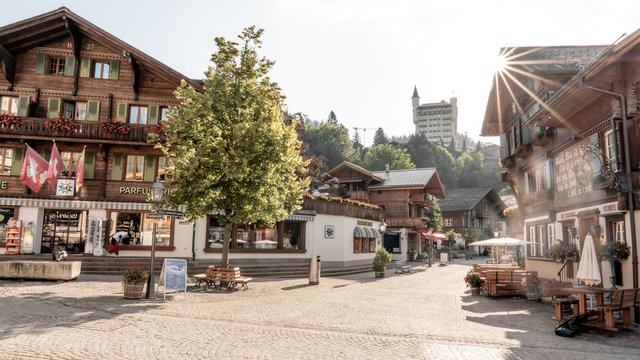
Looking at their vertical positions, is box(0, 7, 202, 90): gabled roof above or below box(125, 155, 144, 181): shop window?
above

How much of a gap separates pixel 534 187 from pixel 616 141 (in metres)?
9.52

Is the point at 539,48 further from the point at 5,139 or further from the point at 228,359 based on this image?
the point at 5,139

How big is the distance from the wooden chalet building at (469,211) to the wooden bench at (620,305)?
154 ft

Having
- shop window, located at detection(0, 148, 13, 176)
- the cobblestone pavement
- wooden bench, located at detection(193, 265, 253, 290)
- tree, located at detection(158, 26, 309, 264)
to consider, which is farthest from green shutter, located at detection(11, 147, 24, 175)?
wooden bench, located at detection(193, 265, 253, 290)

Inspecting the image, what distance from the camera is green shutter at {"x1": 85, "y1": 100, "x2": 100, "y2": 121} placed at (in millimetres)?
25188

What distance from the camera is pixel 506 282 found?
16.8 metres

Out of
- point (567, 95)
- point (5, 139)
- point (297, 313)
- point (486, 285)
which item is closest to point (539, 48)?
Answer: point (567, 95)

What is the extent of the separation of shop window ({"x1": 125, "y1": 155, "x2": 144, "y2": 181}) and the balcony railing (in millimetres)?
1247

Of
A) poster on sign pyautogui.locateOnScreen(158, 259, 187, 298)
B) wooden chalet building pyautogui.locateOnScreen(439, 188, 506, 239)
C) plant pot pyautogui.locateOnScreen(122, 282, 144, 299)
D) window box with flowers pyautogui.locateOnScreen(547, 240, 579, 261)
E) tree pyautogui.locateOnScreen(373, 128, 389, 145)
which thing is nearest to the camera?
plant pot pyautogui.locateOnScreen(122, 282, 144, 299)

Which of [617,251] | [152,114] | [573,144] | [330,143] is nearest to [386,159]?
[330,143]

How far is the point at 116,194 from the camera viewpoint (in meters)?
24.7

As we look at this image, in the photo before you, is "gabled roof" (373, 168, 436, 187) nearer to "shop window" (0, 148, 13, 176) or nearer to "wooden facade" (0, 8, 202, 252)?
"wooden facade" (0, 8, 202, 252)

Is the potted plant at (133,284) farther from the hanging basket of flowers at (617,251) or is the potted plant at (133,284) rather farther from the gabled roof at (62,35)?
the gabled roof at (62,35)

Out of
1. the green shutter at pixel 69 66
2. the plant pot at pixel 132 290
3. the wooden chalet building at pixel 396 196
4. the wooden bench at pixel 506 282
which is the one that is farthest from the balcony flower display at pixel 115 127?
the wooden chalet building at pixel 396 196
